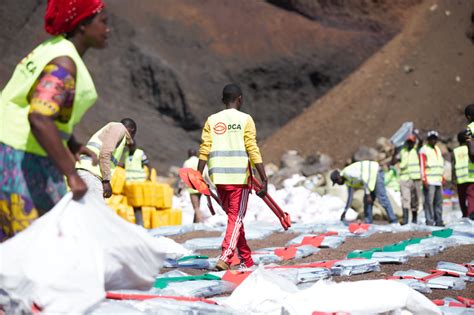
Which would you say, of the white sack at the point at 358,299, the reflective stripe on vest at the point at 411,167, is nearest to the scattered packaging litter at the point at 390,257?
the white sack at the point at 358,299

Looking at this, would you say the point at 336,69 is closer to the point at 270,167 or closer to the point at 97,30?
the point at 270,167

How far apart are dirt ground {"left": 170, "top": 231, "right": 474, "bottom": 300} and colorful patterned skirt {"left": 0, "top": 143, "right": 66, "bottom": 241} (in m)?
3.17

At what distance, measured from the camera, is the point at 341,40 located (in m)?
37.9

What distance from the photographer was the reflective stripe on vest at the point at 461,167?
1191cm

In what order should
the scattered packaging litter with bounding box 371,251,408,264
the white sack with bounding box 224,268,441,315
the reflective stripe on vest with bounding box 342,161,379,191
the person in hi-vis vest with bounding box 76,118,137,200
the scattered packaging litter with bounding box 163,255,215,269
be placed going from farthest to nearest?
the reflective stripe on vest with bounding box 342,161,379,191, the scattered packaging litter with bounding box 371,251,408,264, the scattered packaging litter with bounding box 163,255,215,269, the person in hi-vis vest with bounding box 76,118,137,200, the white sack with bounding box 224,268,441,315

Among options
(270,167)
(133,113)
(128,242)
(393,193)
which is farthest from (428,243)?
(133,113)

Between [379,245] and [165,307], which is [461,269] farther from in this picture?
[165,307]

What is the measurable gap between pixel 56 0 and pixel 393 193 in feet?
47.4

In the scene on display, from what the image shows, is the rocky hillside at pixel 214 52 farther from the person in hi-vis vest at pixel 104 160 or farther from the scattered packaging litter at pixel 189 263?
the person in hi-vis vest at pixel 104 160

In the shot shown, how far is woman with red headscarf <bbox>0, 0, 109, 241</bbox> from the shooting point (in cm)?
371

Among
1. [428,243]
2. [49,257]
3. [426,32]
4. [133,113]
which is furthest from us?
[133,113]

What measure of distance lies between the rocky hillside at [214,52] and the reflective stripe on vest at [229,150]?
90.1 feet

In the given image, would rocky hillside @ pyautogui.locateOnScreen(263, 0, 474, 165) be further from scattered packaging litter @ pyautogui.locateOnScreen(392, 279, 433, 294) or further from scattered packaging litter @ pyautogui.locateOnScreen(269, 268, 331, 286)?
scattered packaging litter @ pyautogui.locateOnScreen(392, 279, 433, 294)

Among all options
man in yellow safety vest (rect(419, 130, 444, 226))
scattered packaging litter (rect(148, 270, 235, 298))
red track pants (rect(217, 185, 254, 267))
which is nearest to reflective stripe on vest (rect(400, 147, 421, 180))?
man in yellow safety vest (rect(419, 130, 444, 226))
